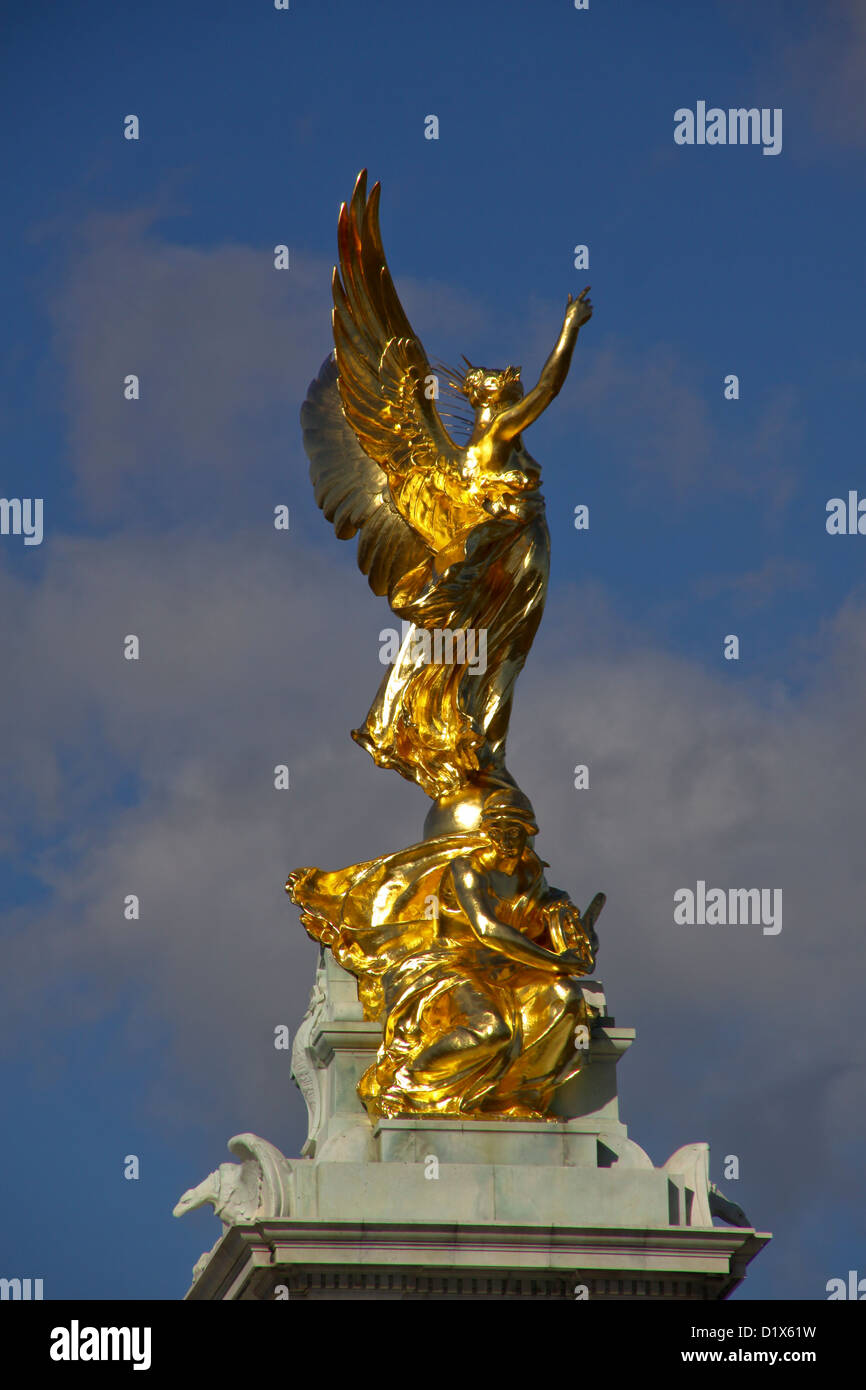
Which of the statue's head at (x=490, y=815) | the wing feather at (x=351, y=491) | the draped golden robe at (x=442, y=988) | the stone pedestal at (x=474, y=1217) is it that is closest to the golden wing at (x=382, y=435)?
the wing feather at (x=351, y=491)

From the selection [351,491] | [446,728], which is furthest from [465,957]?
[351,491]

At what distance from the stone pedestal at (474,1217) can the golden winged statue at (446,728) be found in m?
0.47

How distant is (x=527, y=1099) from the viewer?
2603 cm

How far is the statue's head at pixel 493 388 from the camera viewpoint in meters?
27.3

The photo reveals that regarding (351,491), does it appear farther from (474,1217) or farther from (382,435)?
(474,1217)

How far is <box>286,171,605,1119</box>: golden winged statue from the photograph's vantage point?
85.5 feet

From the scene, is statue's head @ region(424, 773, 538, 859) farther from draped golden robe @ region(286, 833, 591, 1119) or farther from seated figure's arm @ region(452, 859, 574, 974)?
seated figure's arm @ region(452, 859, 574, 974)

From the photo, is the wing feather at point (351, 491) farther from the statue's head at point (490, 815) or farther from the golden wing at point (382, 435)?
the statue's head at point (490, 815)

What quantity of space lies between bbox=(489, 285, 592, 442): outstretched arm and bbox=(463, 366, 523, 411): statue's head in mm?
172

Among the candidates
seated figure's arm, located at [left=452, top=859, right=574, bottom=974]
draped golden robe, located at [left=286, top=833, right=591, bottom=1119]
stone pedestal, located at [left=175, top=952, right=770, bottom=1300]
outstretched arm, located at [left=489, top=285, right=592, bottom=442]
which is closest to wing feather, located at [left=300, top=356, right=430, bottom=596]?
outstretched arm, located at [left=489, top=285, right=592, bottom=442]

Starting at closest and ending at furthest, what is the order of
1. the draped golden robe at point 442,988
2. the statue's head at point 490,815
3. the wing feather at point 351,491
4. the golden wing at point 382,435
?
the draped golden robe at point 442,988
the statue's head at point 490,815
the golden wing at point 382,435
the wing feather at point 351,491

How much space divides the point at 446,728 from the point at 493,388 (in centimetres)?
293
